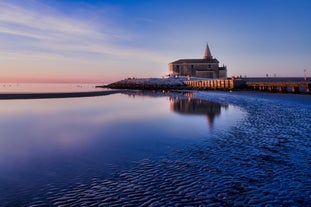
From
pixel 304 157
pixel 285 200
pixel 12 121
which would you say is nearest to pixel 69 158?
pixel 285 200

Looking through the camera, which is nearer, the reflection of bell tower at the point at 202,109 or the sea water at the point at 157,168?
the sea water at the point at 157,168

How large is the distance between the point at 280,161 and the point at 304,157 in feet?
3.36

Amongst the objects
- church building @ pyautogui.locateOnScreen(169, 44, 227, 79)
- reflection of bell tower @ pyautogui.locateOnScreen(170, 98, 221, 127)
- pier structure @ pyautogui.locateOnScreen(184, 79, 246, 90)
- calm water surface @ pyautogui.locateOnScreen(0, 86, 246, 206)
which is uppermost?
church building @ pyautogui.locateOnScreen(169, 44, 227, 79)

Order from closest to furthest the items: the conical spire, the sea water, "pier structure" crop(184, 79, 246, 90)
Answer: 1. the sea water
2. "pier structure" crop(184, 79, 246, 90)
3. the conical spire

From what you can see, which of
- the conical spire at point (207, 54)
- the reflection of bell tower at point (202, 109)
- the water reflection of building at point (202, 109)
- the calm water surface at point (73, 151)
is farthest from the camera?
the conical spire at point (207, 54)

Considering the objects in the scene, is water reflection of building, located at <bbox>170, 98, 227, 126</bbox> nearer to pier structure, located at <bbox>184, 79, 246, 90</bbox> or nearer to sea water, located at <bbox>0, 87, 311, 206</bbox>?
sea water, located at <bbox>0, 87, 311, 206</bbox>

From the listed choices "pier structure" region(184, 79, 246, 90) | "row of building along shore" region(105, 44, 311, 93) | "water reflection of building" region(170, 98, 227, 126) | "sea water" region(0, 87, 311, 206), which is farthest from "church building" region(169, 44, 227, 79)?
"sea water" region(0, 87, 311, 206)

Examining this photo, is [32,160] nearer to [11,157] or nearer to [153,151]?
[11,157]

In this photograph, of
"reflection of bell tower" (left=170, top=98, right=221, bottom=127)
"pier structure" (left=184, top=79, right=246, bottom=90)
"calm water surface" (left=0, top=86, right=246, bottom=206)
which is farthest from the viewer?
"pier structure" (left=184, top=79, right=246, bottom=90)

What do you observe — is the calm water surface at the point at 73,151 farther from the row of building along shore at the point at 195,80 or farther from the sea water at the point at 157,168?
the row of building along shore at the point at 195,80

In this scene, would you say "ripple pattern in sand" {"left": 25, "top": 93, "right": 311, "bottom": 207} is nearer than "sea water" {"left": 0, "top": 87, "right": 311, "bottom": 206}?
Yes

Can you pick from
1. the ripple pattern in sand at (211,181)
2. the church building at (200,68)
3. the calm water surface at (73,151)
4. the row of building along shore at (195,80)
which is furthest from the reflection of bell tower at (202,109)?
the church building at (200,68)

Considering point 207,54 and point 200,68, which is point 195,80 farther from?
point 207,54

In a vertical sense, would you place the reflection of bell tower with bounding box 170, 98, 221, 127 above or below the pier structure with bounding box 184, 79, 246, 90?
below
